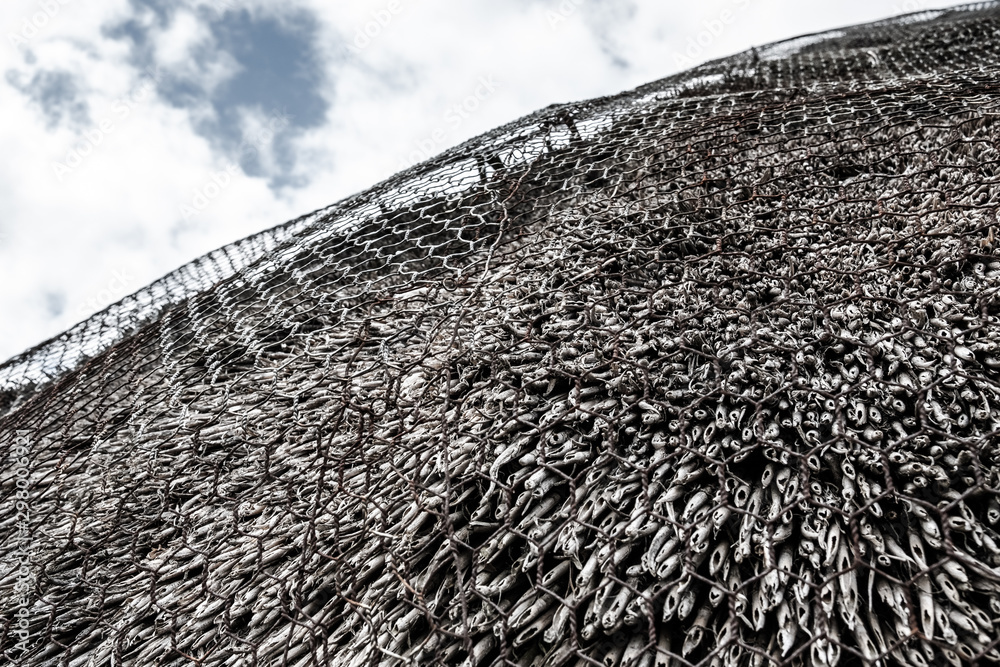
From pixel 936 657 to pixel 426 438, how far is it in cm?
137

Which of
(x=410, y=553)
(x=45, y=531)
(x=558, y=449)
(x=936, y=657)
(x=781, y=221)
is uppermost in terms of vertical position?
(x=781, y=221)

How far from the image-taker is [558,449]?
6.00ft

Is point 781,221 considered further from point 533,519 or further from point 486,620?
point 486,620

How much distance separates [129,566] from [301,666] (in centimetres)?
88

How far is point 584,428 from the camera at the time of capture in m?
1.86

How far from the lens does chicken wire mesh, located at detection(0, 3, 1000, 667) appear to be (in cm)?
150

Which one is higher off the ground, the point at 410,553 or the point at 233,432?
the point at 233,432

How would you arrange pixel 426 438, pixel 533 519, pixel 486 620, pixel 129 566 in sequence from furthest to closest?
1. pixel 129 566
2. pixel 426 438
3. pixel 533 519
4. pixel 486 620

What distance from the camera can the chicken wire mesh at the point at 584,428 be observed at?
1.50m

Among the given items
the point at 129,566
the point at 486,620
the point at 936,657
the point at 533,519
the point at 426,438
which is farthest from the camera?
the point at 129,566

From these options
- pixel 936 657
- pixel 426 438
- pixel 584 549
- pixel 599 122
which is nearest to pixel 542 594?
pixel 584 549

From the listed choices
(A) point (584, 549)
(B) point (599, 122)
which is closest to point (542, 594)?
(A) point (584, 549)

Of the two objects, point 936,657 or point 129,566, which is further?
point 129,566

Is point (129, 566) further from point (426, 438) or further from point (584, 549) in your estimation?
point (584, 549)
